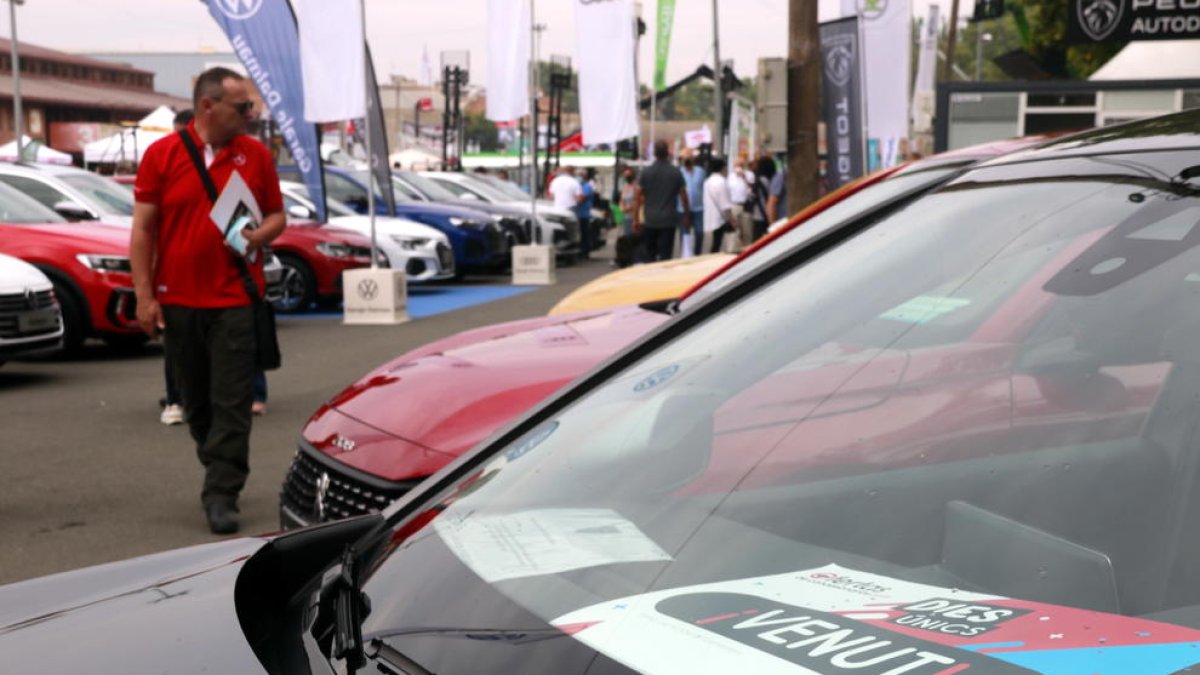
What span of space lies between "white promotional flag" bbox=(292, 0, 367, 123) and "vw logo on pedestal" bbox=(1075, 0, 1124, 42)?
694cm

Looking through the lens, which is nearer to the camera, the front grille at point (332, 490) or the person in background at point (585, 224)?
the front grille at point (332, 490)

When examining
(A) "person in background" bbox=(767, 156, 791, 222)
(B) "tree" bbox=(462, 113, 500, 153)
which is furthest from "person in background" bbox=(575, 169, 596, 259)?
(B) "tree" bbox=(462, 113, 500, 153)

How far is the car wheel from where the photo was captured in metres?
16.6

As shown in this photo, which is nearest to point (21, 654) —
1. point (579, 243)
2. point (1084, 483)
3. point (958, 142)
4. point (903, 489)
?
point (903, 489)

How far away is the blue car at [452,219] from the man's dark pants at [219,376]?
1510cm

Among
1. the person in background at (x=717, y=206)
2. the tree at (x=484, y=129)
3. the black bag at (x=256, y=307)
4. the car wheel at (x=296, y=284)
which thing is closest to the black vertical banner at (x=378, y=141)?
the car wheel at (x=296, y=284)

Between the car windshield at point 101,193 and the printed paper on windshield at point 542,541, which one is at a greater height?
the car windshield at point 101,193

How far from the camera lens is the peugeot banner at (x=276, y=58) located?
1424 centimetres

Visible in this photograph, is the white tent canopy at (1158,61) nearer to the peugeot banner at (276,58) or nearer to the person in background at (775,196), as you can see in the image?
the person in background at (775,196)

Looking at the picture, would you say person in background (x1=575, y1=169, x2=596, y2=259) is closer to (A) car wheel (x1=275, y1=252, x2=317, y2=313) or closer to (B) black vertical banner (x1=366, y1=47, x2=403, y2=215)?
(B) black vertical banner (x1=366, y1=47, x2=403, y2=215)

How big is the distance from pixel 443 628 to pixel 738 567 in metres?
0.36

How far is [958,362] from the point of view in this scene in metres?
2.25

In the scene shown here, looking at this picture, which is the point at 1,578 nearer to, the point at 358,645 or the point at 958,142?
the point at 358,645

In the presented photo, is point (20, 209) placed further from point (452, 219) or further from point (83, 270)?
point (452, 219)
